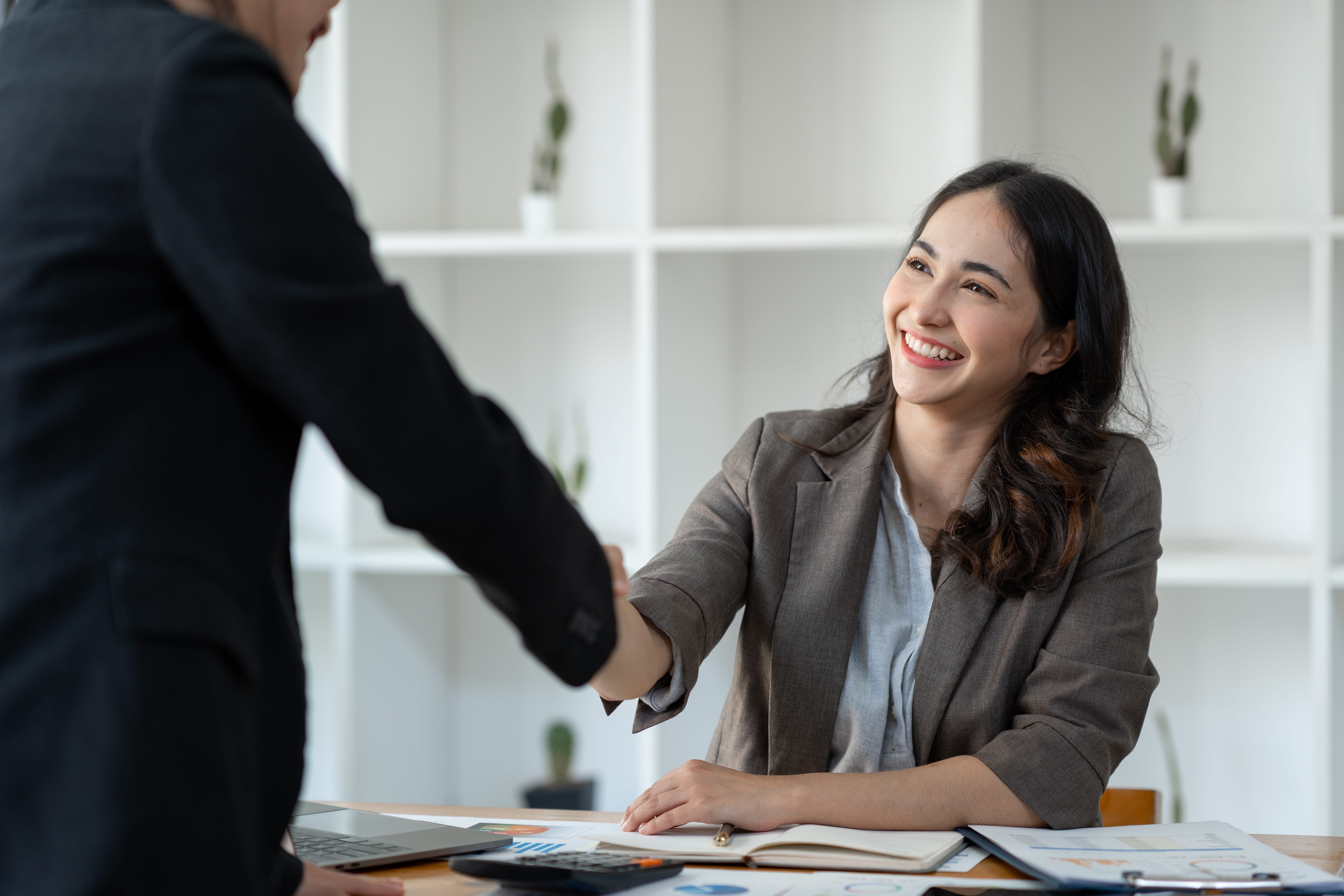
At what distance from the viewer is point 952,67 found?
280 cm

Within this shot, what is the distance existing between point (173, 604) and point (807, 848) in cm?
70

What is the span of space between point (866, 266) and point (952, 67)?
491mm

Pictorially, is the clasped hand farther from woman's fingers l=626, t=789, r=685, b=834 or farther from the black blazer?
the black blazer

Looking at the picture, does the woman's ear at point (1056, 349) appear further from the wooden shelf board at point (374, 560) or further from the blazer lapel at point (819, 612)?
the wooden shelf board at point (374, 560)

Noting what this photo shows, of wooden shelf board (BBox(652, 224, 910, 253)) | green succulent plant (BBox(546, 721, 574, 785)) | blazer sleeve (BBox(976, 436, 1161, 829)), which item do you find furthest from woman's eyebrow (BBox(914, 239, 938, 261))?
green succulent plant (BBox(546, 721, 574, 785))

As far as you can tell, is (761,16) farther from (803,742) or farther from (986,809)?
(986,809)

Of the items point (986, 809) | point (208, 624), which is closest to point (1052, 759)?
point (986, 809)

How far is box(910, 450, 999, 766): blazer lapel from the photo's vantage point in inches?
62.1

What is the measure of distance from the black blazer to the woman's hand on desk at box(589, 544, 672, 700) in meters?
0.60

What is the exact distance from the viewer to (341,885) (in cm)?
97

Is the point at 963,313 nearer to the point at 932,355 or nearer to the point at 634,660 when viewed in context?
Result: the point at 932,355

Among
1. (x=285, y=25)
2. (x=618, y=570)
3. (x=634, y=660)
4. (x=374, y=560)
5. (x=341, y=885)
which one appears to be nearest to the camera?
(x=285, y=25)

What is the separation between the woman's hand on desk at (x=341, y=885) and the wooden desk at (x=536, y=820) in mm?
47

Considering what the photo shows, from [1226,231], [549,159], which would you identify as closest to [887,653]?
[1226,231]
